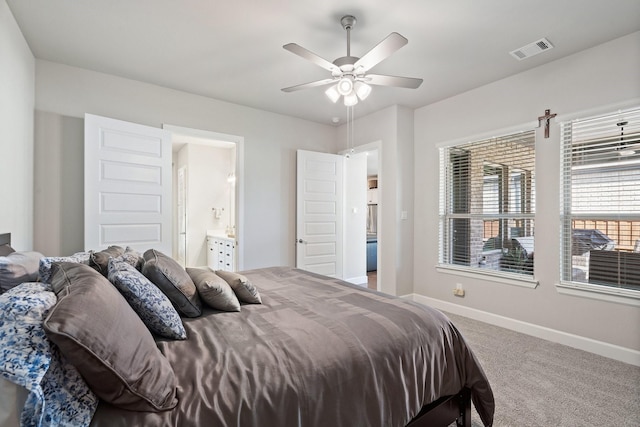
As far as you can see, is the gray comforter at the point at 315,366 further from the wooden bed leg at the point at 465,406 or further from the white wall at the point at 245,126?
the white wall at the point at 245,126

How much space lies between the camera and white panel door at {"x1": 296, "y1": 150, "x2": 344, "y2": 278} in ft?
15.2

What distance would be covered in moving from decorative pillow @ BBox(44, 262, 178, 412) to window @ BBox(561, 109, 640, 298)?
3479 millimetres

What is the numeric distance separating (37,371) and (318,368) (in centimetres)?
87

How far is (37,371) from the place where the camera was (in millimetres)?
787

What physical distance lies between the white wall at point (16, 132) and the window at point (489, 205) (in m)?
4.26

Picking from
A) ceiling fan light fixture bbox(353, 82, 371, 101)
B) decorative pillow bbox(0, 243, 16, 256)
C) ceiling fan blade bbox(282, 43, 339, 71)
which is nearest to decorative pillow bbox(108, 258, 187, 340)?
decorative pillow bbox(0, 243, 16, 256)

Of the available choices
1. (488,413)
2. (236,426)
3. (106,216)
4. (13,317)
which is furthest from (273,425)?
(106,216)

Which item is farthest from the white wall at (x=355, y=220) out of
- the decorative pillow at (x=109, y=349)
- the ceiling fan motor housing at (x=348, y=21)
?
the decorative pillow at (x=109, y=349)

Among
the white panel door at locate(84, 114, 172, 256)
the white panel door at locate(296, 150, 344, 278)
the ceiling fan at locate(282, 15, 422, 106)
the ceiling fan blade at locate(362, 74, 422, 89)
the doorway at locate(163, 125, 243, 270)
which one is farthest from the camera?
the doorway at locate(163, 125, 243, 270)

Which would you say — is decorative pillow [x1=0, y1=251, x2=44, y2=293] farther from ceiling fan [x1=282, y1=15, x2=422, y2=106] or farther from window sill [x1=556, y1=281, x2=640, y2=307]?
window sill [x1=556, y1=281, x2=640, y2=307]

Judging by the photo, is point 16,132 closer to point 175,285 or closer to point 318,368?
point 175,285

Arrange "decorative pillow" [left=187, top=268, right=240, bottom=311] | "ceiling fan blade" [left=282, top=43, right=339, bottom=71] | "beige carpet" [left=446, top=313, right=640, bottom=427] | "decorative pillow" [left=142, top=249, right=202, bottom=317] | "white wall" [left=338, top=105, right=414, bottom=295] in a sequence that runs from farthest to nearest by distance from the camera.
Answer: "white wall" [left=338, top=105, right=414, bottom=295] < "ceiling fan blade" [left=282, top=43, right=339, bottom=71] < "beige carpet" [left=446, top=313, right=640, bottom=427] < "decorative pillow" [left=187, top=268, right=240, bottom=311] < "decorative pillow" [left=142, top=249, right=202, bottom=317]

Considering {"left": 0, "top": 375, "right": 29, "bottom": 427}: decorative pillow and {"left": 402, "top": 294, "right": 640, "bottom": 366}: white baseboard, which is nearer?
{"left": 0, "top": 375, "right": 29, "bottom": 427}: decorative pillow

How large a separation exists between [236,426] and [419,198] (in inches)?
150
